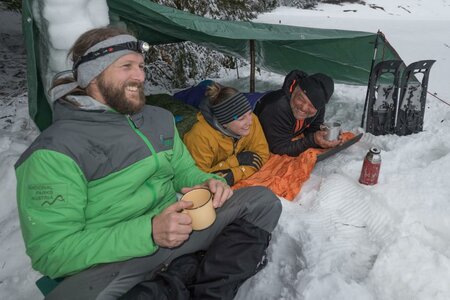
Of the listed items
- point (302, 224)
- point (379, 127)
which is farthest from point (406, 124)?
point (302, 224)

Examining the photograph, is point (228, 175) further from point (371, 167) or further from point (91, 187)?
point (91, 187)

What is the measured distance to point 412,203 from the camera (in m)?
2.42

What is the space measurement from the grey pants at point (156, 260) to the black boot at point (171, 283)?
5 cm

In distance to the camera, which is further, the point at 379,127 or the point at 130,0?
the point at 379,127

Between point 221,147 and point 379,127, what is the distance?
5.84 feet

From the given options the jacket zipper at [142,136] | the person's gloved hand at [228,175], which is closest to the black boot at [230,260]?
the jacket zipper at [142,136]

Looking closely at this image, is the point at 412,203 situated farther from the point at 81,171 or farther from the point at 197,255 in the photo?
the point at 81,171

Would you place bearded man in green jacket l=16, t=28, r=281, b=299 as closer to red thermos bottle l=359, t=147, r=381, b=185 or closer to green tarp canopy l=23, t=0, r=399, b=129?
red thermos bottle l=359, t=147, r=381, b=185

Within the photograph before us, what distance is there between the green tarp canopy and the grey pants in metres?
1.73

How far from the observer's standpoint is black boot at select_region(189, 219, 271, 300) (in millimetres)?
1555

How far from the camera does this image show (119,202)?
1.60 m

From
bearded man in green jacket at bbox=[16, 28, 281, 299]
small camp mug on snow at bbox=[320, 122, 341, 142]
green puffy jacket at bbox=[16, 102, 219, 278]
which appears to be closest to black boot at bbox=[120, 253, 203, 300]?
bearded man in green jacket at bbox=[16, 28, 281, 299]

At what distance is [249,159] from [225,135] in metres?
0.30

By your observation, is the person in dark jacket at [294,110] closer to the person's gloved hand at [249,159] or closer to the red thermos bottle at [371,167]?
the person's gloved hand at [249,159]
